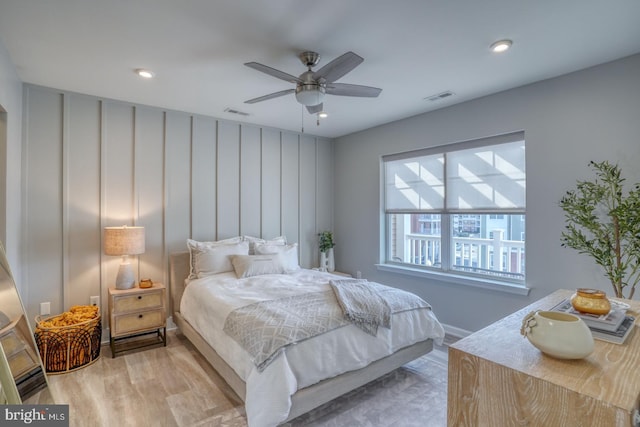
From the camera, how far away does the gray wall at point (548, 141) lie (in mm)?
2578

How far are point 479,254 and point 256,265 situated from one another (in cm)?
256

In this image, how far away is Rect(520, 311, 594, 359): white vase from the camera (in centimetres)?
95

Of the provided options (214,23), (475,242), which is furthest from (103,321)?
(475,242)

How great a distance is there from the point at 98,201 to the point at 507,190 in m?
4.38

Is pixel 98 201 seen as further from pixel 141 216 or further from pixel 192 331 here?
pixel 192 331

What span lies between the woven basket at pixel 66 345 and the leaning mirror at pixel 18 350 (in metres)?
1.25

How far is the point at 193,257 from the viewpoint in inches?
143

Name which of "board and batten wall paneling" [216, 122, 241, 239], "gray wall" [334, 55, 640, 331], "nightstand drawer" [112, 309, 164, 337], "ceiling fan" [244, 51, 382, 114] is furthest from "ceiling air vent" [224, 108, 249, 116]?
"nightstand drawer" [112, 309, 164, 337]

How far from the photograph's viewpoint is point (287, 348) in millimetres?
1978

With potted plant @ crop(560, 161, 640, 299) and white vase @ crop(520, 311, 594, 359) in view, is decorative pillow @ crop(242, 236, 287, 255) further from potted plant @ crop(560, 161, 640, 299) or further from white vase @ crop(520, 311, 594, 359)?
white vase @ crop(520, 311, 594, 359)

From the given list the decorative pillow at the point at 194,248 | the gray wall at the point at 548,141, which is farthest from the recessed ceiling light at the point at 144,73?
the gray wall at the point at 548,141

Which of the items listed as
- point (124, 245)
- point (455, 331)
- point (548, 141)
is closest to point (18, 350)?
point (124, 245)

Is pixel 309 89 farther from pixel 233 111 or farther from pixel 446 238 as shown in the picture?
pixel 446 238

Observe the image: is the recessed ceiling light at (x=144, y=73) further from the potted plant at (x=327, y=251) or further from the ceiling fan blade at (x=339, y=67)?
the potted plant at (x=327, y=251)
